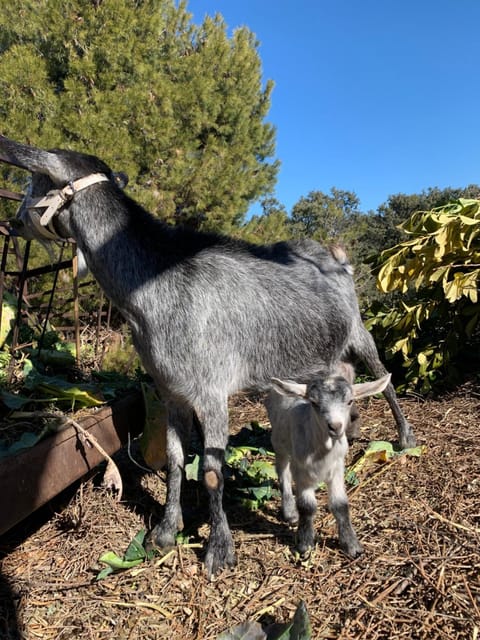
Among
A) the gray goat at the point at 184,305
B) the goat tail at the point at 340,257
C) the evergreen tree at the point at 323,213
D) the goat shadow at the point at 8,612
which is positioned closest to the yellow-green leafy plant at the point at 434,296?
the goat tail at the point at 340,257

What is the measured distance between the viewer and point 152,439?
3.36 m

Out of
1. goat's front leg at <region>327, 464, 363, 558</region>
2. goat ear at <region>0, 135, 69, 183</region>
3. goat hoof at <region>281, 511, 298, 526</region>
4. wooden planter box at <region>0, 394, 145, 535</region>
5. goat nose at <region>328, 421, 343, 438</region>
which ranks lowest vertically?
goat hoof at <region>281, 511, 298, 526</region>

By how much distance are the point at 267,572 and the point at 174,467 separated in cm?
83

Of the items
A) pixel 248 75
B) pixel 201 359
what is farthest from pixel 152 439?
pixel 248 75

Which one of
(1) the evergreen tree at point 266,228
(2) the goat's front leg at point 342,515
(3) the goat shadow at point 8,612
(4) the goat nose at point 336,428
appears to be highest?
(1) the evergreen tree at point 266,228

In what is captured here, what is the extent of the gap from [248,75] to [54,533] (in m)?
10.6

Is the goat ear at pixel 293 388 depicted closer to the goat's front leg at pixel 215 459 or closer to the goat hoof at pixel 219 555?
the goat's front leg at pixel 215 459

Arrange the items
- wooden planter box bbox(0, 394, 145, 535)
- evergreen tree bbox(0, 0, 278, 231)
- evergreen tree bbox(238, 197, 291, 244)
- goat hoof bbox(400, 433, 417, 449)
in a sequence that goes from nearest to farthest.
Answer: wooden planter box bbox(0, 394, 145, 535) < goat hoof bbox(400, 433, 417, 449) < evergreen tree bbox(0, 0, 278, 231) < evergreen tree bbox(238, 197, 291, 244)

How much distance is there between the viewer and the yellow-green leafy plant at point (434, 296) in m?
4.09

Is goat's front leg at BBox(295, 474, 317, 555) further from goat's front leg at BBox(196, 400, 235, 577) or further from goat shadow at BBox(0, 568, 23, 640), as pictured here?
goat shadow at BBox(0, 568, 23, 640)

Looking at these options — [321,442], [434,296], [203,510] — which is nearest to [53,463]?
[203,510]

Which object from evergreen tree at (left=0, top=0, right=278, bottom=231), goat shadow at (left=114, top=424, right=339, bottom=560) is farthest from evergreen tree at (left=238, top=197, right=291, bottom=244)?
goat shadow at (left=114, top=424, right=339, bottom=560)

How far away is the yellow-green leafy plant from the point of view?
409cm

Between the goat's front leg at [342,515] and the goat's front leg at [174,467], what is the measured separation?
0.95m
